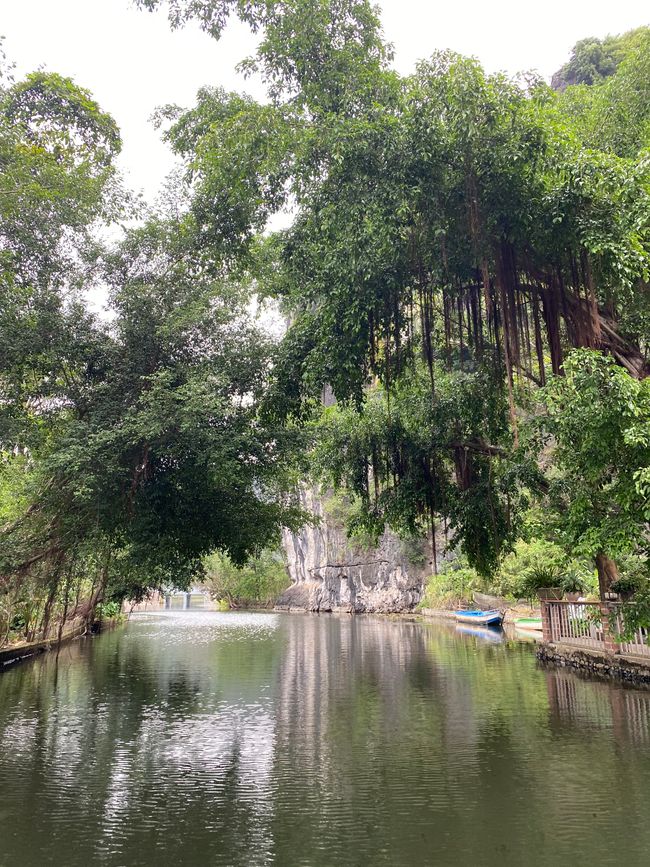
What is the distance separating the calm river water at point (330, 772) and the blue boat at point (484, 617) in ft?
54.1

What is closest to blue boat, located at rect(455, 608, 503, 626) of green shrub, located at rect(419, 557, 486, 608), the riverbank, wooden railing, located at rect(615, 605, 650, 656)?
green shrub, located at rect(419, 557, 486, 608)

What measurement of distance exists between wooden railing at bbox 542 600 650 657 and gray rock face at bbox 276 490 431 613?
26.4m

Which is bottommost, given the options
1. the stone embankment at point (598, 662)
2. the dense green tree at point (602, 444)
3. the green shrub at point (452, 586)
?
the stone embankment at point (598, 662)

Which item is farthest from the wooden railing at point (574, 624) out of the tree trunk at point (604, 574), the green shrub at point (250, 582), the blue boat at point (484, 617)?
the green shrub at point (250, 582)

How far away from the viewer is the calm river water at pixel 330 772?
524 cm

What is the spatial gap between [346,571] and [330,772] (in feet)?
153

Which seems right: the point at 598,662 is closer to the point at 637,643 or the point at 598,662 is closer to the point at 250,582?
the point at 637,643

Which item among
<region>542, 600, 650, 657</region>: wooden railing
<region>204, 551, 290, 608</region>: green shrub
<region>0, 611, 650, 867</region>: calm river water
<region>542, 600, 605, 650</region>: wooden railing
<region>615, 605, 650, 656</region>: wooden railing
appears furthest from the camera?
<region>204, 551, 290, 608</region>: green shrub

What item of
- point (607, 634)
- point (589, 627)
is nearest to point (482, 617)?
point (589, 627)

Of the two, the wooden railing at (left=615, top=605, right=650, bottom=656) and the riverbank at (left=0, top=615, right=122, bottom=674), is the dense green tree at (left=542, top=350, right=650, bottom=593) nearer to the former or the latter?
the wooden railing at (left=615, top=605, right=650, bottom=656)

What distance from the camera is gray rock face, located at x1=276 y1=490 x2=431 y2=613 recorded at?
155 ft

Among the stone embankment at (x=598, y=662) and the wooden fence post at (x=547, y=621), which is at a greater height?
the wooden fence post at (x=547, y=621)

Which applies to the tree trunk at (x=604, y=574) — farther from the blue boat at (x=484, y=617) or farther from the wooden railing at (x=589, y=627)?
the blue boat at (x=484, y=617)

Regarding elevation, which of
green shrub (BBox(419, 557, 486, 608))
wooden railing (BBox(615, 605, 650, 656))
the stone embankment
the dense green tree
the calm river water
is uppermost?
the dense green tree
